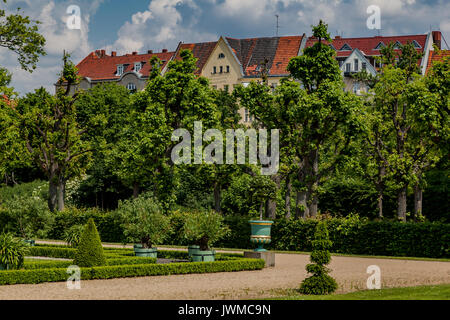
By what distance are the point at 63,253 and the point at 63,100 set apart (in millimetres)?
18655

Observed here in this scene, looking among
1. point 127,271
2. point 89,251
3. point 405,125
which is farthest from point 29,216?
point 405,125

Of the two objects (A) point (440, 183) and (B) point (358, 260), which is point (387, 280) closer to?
(B) point (358, 260)

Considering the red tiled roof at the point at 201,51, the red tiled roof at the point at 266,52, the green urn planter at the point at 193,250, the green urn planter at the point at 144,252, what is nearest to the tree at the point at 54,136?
the green urn planter at the point at 144,252

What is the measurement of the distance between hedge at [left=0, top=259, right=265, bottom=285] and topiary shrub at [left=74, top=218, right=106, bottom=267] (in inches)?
32.5

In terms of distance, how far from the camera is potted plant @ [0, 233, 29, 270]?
1808cm

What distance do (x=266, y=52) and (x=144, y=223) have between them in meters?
53.3

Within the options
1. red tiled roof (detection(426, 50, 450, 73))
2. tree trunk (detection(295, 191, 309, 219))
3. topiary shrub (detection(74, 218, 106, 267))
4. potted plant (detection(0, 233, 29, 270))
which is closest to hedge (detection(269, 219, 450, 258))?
tree trunk (detection(295, 191, 309, 219))

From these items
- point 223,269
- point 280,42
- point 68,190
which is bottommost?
point 223,269

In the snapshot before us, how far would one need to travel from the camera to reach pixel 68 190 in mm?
56750

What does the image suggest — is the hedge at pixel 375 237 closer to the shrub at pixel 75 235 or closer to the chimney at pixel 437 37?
the shrub at pixel 75 235

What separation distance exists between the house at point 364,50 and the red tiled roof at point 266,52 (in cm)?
268

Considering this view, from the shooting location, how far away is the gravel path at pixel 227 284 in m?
A: 14.9

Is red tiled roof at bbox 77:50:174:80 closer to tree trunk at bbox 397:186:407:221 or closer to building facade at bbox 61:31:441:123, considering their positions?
building facade at bbox 61:31:441:123

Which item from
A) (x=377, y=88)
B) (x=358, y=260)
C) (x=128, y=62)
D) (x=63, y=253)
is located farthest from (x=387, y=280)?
(x=128, y=62)
